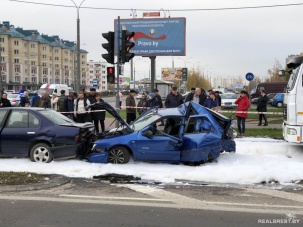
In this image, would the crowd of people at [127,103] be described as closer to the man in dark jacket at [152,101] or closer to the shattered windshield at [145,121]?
the man in dark jacket at [152,101]

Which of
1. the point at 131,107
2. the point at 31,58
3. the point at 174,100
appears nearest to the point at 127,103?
the point at 131,107

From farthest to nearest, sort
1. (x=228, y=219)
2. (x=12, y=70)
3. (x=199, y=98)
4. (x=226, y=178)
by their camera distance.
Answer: (x=12, y=70)
(x=199, y=98)
(x=226, y=178)
(x=228, y=219)

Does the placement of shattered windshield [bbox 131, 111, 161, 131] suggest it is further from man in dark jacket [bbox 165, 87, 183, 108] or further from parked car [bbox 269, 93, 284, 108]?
parked car [bbox 269, 93, 284, 108]

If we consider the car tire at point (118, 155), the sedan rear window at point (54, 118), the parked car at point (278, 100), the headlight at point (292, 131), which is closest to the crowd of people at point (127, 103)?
the sedan rear window at point (54, 118)

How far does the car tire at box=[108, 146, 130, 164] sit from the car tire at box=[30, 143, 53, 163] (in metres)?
1.39

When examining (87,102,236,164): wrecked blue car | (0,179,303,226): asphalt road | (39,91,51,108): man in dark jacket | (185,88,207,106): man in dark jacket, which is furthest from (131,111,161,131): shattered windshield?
(39,91,51,108): man in dark jacket

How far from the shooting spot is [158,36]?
2827 cm

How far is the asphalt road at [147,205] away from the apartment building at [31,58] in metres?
90.5

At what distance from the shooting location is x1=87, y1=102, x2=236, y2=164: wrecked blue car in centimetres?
855

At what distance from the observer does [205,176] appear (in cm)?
777

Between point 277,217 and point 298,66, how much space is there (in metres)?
5.69

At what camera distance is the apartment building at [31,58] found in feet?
341

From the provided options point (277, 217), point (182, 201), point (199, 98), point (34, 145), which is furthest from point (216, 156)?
point (199, 98)

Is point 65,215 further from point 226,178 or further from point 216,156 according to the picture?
point 216,156
